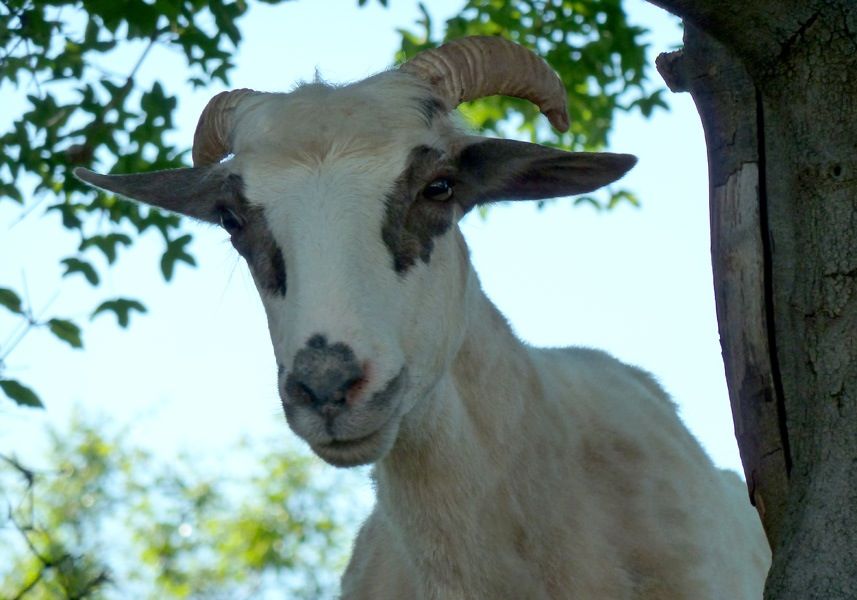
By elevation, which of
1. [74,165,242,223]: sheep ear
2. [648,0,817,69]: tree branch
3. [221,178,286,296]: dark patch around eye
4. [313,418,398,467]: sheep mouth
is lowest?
[313,418,398,467]: sheep mouth

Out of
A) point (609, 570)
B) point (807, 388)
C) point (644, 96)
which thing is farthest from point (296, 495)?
point (807, 388)

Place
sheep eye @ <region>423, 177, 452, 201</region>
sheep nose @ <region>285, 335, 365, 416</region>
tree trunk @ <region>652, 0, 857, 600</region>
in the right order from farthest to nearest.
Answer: sheep eye @ <region>423, 177, 452, 201</region>, sheep nose @ <region>285, 335, 365, 416</region>, tree trunk @ <region>652, 0, 857, 600</region>

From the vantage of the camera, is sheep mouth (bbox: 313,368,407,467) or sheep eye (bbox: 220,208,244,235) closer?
sheep mouth (bbox: 313,368,407,467)

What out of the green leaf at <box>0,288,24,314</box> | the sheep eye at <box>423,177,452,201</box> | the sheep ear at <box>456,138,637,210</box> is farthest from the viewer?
the green leaf at <box>0,288,24,314</box>

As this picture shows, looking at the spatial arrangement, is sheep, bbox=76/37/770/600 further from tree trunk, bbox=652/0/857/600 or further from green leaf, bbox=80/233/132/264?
green leaf, bbox=80/233/132/264

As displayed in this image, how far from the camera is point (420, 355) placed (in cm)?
465

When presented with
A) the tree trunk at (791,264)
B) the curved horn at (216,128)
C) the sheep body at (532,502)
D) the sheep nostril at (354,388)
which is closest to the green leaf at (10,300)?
the curved horn at (216,128)

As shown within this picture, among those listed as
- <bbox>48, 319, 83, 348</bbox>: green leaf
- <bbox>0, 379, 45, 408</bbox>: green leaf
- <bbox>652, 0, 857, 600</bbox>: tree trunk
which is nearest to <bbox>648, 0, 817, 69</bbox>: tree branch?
<bbox>652, 0, 857, 600</bbox>: tree trunk

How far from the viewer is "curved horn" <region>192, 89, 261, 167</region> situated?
554 centimetres

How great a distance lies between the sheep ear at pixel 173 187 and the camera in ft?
17.6

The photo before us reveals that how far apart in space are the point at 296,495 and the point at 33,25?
13604 mm

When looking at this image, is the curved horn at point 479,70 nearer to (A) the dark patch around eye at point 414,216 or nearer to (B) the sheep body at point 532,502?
(A) the dark patch around eye at point 414,216

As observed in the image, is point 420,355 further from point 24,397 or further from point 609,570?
point 24,397

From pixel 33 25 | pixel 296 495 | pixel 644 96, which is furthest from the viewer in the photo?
pixel 296 495
